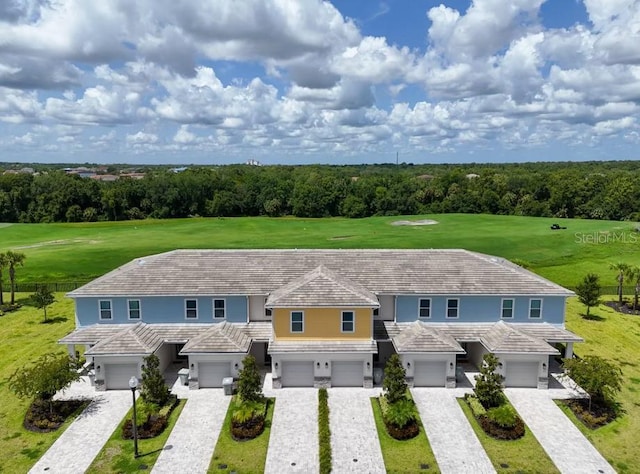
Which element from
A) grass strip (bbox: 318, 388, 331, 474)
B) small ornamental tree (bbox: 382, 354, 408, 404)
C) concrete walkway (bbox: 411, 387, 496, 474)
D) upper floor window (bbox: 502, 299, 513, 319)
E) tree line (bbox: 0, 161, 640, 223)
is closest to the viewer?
grass strip (bbox: 318, 388, 331, 474)

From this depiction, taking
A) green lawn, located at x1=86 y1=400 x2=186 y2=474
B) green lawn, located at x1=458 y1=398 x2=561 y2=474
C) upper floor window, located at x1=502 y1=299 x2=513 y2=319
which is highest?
upper floor window, located at x1=502 y1=299 x2=513 y2=319

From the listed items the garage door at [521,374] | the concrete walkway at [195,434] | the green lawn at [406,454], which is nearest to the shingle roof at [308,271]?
the garage door at [521,374]

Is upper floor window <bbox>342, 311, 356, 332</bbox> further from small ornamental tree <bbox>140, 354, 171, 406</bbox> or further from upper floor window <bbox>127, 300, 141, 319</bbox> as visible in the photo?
upper floor window <bbox>127, 300, 141, 319</bbox>

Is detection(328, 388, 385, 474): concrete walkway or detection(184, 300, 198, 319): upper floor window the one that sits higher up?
detection(184, 300, 198, 319): upper floor window

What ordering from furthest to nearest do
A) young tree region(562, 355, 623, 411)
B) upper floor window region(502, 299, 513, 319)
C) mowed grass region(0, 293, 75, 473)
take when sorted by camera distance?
upper floor window region(502, 299, 513, 319) < young tree region(562, 355, 623, 411) < mowed grass region(0, 293, 75, 473)

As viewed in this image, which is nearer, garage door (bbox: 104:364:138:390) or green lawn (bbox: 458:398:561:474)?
green lawn (bbox: 458:398:561:474)

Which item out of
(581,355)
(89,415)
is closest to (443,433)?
(581,355)

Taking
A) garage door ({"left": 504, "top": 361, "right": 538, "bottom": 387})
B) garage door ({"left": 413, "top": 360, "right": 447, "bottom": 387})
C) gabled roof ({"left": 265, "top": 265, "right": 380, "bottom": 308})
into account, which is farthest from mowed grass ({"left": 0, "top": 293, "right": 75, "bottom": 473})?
garage door ({"left": 504, "top": 361, "right": 538, "bottom": 387})
